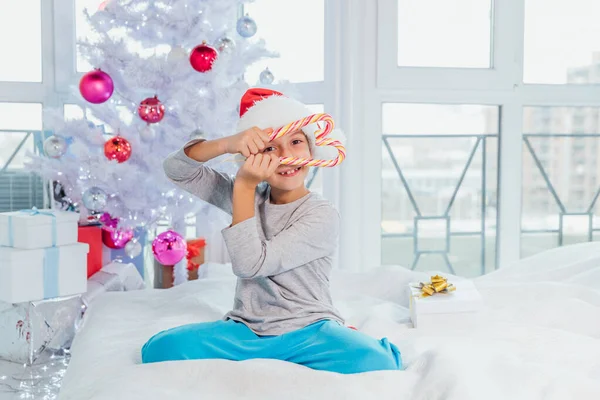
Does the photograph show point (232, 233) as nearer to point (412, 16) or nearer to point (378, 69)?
point (378, 69)

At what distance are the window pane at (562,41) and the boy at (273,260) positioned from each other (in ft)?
6.09

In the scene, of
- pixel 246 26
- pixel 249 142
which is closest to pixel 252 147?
pixel 249 142

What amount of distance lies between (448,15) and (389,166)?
2.32ft

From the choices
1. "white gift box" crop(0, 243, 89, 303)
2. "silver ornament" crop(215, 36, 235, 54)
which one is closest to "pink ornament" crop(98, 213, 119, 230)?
"white gift box" crop(0, 243, 89, 303)

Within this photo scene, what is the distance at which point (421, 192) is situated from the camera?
10.9ft

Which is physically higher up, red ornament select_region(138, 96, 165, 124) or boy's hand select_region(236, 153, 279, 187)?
red ornament select_region(138, 96, 165, 124)

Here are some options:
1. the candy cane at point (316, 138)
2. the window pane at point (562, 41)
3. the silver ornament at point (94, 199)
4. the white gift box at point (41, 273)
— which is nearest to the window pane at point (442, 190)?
the window pane at point (562, 41)

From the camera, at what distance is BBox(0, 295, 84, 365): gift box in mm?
2188

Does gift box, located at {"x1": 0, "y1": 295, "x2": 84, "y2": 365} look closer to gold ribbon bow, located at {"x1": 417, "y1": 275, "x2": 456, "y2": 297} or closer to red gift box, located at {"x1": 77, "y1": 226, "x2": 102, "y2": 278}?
red gift box, located at {"x1": 77, "y1": 226, "x2": 102, "y2": 278}

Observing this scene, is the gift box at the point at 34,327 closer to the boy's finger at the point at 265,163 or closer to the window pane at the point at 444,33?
the boy's finger at the point at 265,163

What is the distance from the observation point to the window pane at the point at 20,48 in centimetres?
320

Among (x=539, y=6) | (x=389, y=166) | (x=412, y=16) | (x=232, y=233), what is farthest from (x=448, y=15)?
(x=232, y=233)

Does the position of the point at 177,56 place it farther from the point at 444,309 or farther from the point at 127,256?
the point at 444,309

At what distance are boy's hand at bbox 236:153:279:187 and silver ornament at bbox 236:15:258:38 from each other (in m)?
1.29
